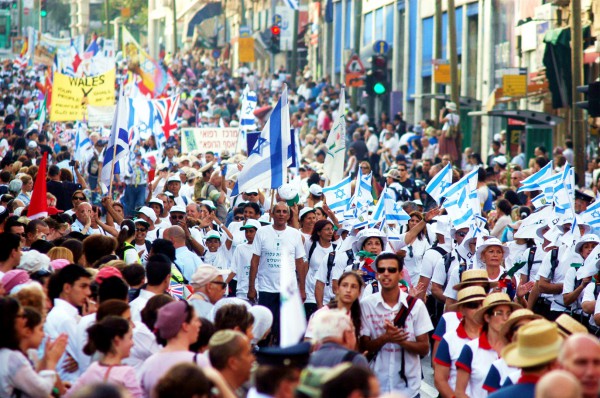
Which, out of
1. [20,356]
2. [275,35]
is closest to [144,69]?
[275,35]

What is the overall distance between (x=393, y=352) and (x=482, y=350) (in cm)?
89

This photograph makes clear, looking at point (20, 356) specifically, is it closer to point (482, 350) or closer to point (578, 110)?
point (482, 350)

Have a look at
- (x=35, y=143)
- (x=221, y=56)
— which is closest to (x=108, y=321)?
(x=35, y=143)

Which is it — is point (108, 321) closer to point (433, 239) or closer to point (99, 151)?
point (433, 239)

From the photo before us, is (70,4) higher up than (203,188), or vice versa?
(70,4)

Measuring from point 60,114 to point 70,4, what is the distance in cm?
11737

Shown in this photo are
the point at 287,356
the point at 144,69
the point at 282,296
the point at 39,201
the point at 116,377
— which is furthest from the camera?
the point at 144,69

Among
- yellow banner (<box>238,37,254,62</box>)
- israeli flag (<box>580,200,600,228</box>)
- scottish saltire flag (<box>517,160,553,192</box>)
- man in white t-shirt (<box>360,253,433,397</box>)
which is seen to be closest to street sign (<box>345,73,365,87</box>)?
scottish saltire flag (<box>517,160,553,192</box>)

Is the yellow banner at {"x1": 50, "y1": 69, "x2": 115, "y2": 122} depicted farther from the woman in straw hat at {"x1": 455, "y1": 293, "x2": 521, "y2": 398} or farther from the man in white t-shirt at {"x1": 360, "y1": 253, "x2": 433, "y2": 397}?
the woman in straw hat at {"x1": 455, "y1": 293, "x2": 521, "y2": 398}

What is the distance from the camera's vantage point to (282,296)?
647 centimetres

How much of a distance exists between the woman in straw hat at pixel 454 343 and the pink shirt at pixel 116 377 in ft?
7.23

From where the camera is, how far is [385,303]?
9.20 metres

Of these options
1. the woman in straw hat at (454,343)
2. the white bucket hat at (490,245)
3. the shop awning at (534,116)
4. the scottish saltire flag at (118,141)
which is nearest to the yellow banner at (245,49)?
the shop awning at (534,116)

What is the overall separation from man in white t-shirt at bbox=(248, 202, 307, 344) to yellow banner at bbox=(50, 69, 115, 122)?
14.1 metres
